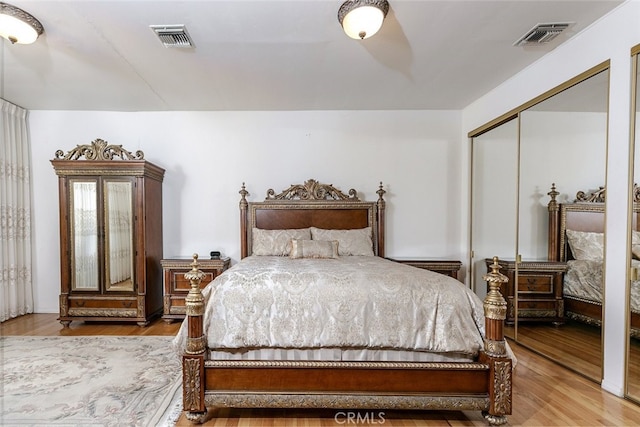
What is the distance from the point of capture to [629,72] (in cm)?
197

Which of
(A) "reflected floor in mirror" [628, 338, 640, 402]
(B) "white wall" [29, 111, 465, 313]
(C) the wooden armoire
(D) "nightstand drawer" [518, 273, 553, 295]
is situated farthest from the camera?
(B) "white wall" [29, 111, 465, 313]

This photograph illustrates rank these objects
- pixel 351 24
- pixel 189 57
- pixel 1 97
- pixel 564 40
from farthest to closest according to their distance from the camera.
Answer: pixel 1 97, pixel 189 57, pixel 564 40, pixel 351 24

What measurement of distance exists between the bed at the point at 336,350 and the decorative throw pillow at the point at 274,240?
57.7 inches

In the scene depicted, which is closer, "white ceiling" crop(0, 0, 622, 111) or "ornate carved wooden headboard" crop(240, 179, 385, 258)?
"white ceiling" crop(0, 0, 622, 111)

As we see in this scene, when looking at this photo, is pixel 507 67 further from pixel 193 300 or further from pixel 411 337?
pixel 193 300

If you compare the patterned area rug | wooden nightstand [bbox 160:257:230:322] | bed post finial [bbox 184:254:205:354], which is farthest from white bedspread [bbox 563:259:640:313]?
wooden nightstand [bbox 160:257:230:322]

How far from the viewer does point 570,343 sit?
8.23ft

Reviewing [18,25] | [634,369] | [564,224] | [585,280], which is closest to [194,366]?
[18,25]

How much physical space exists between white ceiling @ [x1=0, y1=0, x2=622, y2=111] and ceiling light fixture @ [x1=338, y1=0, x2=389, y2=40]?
0.10m

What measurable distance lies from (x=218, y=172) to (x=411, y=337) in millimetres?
3209

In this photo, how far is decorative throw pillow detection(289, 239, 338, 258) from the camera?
3.14 meters

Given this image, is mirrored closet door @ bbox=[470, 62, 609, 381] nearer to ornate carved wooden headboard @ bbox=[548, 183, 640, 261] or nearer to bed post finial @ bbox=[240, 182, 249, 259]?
ornate carved wooden headboard @ bbox=[548, 183, 640, 261]

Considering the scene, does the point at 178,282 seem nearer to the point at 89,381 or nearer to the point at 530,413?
the point at 89,381

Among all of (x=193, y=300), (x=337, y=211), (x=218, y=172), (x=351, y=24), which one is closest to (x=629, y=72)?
(x=351, y=24)
